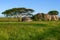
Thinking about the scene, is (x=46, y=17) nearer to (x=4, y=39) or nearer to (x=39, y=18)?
(x=39, y=18)

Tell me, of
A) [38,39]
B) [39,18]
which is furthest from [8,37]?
[39,18]

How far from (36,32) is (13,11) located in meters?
37.0

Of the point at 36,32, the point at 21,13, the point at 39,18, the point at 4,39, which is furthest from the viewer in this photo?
the point at 21,13

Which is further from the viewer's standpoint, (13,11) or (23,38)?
(13,11)

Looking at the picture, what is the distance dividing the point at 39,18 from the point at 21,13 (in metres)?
7.18

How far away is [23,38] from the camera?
16.0 metres

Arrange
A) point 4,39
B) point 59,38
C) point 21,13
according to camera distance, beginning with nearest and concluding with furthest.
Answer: point 4,39, point 59,38, point 21,13

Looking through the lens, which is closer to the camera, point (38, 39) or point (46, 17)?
point (38, 39)

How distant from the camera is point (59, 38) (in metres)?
16.7

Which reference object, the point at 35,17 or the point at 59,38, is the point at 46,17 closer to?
the point at 35,17

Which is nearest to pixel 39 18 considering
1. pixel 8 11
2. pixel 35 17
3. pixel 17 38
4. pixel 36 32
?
pixel 35 17

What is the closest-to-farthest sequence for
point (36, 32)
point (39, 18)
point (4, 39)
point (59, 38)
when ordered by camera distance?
point (4, 39) → point (59, 38) → point (36, 32) → point (39, 18)

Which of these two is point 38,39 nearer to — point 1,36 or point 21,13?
point 1,36

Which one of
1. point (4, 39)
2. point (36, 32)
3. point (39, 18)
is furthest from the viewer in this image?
point (39, 18)
